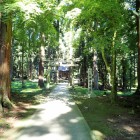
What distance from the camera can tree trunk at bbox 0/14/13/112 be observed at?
51.5ft

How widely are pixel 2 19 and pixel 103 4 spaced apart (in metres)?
6.39

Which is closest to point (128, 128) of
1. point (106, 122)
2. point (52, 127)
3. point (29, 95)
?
point (106, 122)

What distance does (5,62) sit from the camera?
1631 centimetres

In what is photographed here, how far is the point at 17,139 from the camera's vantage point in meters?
9.26

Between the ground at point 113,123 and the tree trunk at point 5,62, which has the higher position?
the tree trunk at point 5,62

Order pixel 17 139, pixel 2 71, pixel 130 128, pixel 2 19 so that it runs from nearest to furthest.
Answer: pixel 17 139 → pixel 130 128 → pixel 2 19 → pixel 2 71

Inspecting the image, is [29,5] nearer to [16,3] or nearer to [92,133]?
[16,3]

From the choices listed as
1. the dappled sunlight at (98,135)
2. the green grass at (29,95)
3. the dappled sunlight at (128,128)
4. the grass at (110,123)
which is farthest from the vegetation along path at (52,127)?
the green grass at (29,95)

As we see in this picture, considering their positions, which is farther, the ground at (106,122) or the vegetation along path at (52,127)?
the ground at (106,122)

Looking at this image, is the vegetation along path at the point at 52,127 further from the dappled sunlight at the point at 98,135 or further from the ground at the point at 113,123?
the ground at the point at 113,123

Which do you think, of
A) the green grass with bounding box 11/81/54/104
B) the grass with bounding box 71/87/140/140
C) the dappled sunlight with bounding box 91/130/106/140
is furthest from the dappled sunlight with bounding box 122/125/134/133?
the green grass with bounding box 11/81/54/104

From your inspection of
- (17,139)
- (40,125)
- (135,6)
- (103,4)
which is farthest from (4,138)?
(135,6)

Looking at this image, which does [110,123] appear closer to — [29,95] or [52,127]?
[52,127]

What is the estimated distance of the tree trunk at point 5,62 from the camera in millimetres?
15695
